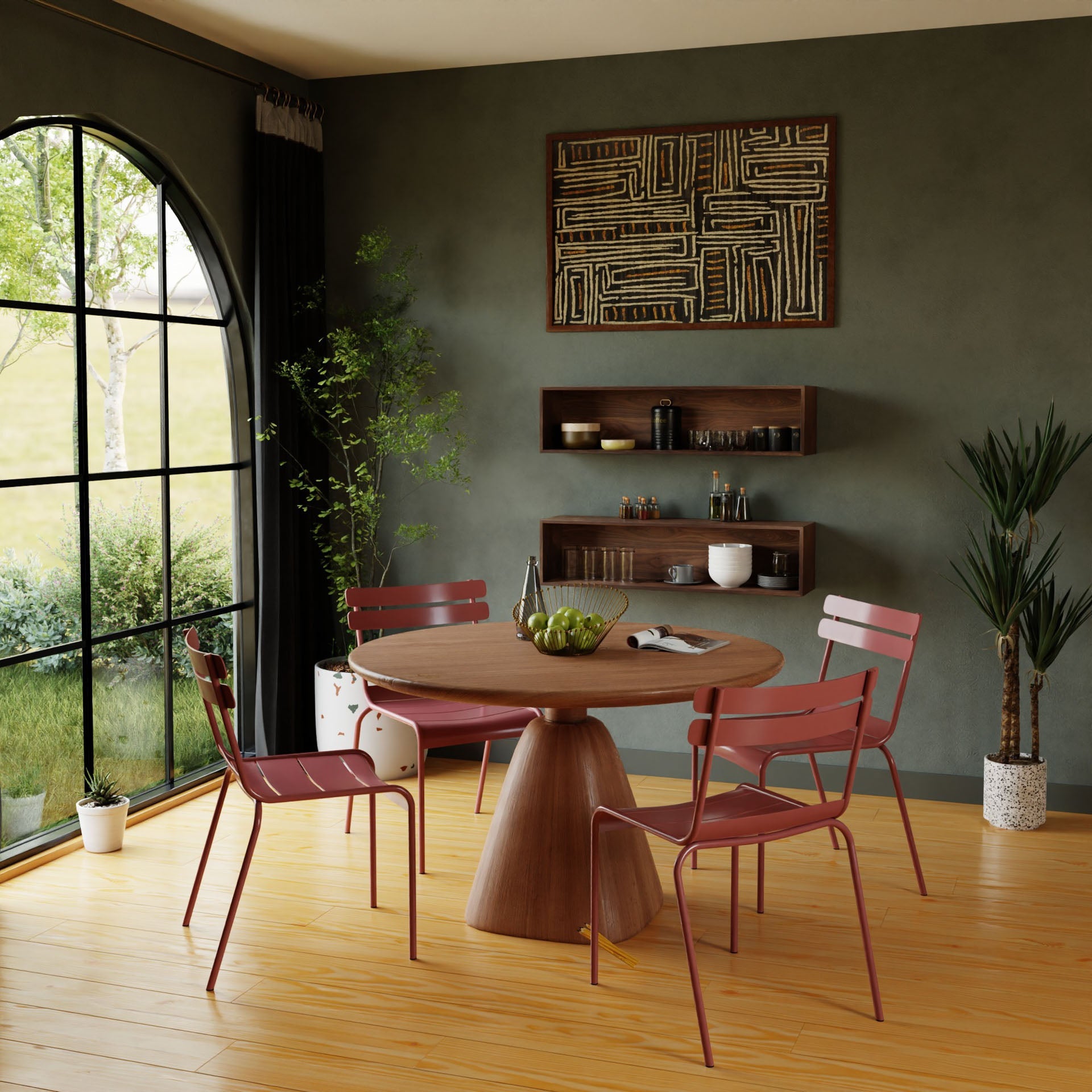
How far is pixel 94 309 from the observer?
4.26 metres

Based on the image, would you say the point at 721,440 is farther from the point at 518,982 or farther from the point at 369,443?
the point at 518,982

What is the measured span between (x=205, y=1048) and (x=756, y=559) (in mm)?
2929

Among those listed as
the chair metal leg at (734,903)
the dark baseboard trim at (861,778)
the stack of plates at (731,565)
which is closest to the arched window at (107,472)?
the dark baseboard trim at (861,778)

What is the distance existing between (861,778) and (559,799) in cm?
197

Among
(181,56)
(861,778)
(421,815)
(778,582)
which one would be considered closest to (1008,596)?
(778,582)

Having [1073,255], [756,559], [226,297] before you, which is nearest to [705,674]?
[756,559]

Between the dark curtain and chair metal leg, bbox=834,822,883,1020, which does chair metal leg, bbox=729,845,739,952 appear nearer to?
chair metal leg, bbox=834,822,883,1020

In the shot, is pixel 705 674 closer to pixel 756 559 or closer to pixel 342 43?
pixel 756 559

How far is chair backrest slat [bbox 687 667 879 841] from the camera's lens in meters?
2.72

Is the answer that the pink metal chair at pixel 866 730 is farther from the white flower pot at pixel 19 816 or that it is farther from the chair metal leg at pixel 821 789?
the white flower pot at pixel 19 816

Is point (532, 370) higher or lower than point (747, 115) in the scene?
lower

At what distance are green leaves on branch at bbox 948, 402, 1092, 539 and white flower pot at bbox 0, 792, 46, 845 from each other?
3.52 metres

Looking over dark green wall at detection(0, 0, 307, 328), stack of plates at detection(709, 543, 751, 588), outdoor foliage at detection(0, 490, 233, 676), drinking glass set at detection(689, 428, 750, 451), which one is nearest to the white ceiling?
dark green wall at detection(0, 0, 307, 328)

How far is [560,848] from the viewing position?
3.38m
